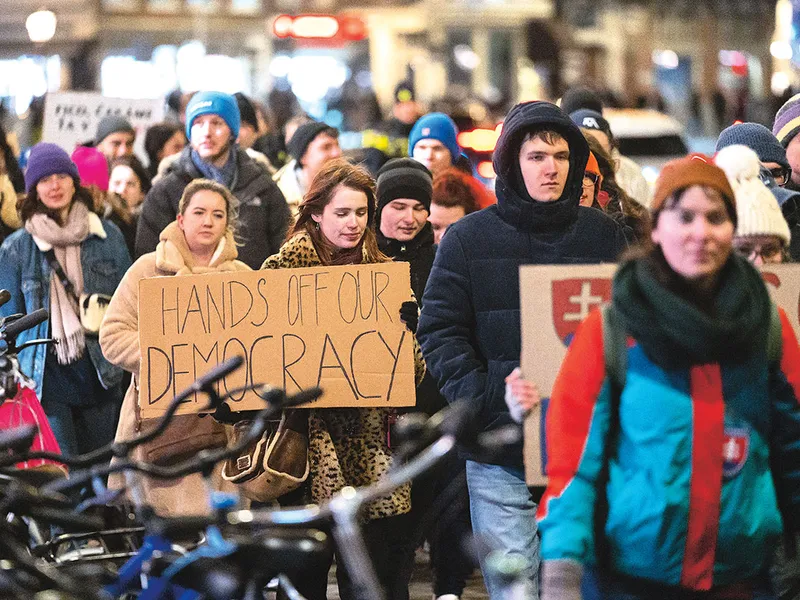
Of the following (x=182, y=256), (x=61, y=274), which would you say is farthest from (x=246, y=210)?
(x=182, y=256)

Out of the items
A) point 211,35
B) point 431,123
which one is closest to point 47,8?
point 211,35

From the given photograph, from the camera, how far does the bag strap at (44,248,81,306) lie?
9797mm

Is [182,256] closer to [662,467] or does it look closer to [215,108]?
[215,108]

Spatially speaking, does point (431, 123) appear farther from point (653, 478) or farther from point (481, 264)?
point (653, 478)

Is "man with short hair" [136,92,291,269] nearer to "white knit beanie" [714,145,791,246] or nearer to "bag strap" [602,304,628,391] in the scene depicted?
"white knit beanie" [714,145,791,246]

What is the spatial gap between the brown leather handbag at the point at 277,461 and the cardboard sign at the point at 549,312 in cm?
134

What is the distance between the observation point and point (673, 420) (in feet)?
15.4

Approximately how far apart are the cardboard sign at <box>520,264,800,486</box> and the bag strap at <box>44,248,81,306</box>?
4.34 metres

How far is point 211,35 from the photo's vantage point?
65625 millimetres

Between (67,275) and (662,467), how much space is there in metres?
5.74

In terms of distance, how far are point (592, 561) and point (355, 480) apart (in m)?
2.48

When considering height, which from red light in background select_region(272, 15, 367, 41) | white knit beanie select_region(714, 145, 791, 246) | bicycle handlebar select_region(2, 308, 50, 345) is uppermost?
red light in background select_region(272, 15, 367, 41)

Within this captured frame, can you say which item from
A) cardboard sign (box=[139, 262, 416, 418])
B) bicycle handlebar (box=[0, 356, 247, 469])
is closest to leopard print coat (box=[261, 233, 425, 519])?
cardboard sign (box=[139, 262, 416, 418])

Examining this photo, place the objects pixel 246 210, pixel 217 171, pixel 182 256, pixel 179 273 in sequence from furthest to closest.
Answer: pixel 217 171 < pixel 246 210 < pixel 182 256 < pixel 179 273
